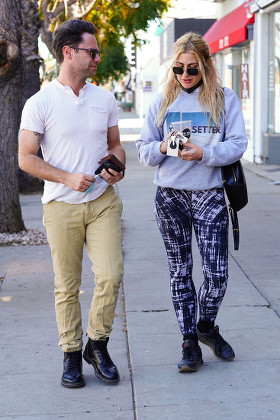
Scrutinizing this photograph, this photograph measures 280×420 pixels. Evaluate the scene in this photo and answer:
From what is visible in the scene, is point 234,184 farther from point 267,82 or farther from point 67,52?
point 267,82

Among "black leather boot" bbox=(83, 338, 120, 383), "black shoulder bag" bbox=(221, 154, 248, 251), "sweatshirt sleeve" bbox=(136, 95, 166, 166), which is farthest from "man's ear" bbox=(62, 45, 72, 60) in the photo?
"black leather boot" bbox=(83, 338, 120, 383)

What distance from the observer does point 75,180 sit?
4109 millimetres

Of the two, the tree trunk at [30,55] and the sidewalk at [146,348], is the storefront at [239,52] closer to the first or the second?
the tree trunk at [30,55]

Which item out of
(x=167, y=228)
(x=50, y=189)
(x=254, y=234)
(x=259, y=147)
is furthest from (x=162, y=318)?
(x=259, y=147)

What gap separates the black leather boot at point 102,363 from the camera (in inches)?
175

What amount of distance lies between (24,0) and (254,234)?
593 cm

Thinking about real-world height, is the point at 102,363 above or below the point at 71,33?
below

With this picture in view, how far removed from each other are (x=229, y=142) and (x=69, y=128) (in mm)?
874

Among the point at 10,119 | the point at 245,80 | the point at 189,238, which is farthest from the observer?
the point at 245,80

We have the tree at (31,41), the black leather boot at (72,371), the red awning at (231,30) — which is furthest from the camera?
the red awning at (231,30)

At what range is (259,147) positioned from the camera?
59.5 ft

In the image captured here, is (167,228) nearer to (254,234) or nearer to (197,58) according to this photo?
(197,58)

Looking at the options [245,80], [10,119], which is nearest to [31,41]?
[10,119]

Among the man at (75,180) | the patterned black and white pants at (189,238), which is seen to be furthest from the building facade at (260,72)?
the man at (75,180)
